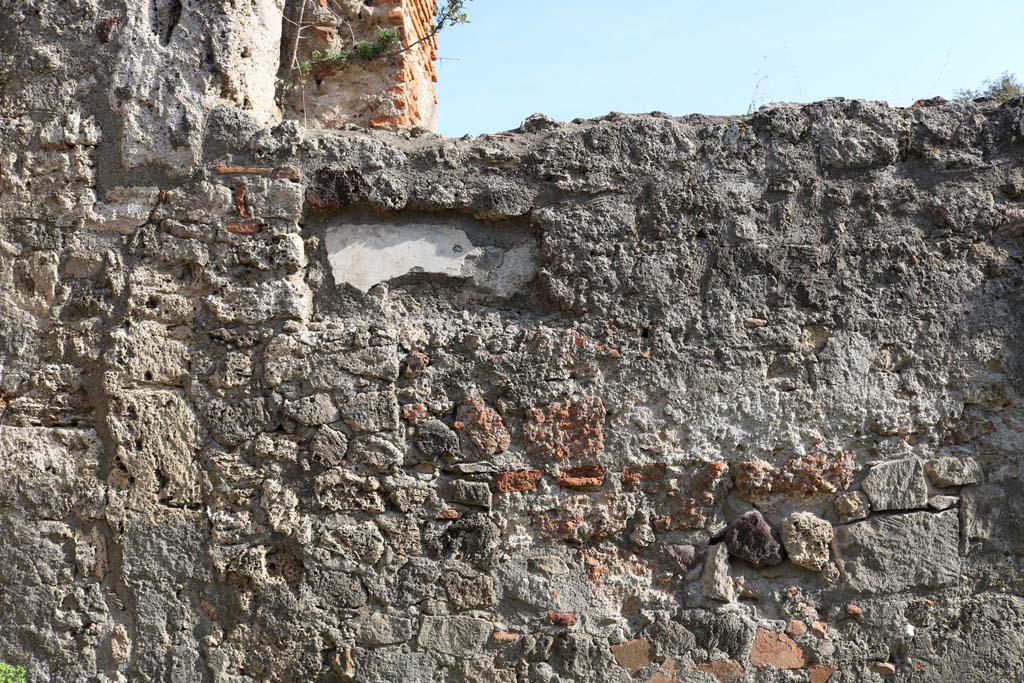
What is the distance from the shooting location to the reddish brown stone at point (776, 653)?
8.24 feet

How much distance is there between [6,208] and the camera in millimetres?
2760

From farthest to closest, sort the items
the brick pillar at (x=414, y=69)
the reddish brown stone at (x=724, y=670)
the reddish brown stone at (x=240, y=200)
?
the brick pillar at (x=414, y=69)
the reddish brown stone at (x=240, y=200)
the reddish brown stone at (x=724, y=670)

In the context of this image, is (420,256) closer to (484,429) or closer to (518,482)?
(484,429)

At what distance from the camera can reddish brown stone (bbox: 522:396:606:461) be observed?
2.59m

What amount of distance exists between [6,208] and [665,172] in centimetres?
204

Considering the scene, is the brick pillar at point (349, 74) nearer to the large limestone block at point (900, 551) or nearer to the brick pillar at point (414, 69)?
the brick pillar at point (414, 69)

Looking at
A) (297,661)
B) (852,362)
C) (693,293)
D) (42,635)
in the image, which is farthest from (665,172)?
(42,635)

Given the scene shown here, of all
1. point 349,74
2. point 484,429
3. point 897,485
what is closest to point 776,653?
point 897,485

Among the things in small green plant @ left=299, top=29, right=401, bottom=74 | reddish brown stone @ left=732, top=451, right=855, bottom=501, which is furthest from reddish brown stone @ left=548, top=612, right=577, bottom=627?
small green plant @ left=299, top=29, right=401, bottom=74

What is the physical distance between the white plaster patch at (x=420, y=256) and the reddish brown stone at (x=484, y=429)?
364 mm

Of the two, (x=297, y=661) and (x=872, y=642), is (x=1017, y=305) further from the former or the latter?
(x=297, y=661)

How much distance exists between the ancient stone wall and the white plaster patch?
0.5 inches

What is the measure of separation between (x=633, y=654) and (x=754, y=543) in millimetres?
468

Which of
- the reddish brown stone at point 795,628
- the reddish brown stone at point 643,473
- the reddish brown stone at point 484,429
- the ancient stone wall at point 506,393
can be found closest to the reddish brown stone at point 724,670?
the ancient stone wall at point 506,393
